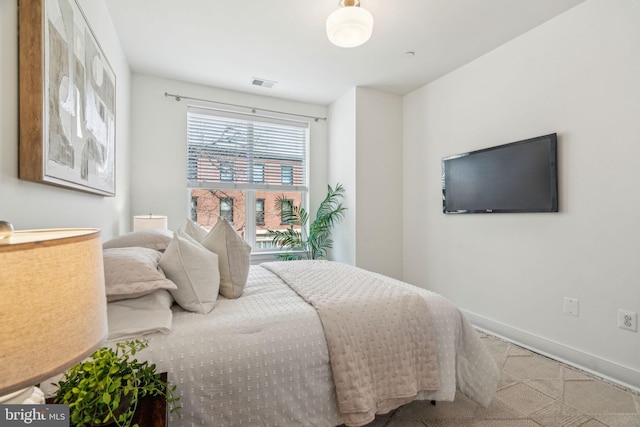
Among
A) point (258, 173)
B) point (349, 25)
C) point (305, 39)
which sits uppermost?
point (305, 39)

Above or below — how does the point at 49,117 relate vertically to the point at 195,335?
above

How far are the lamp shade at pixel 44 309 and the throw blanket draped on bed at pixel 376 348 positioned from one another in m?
0.98

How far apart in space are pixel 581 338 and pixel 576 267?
0.51 meters

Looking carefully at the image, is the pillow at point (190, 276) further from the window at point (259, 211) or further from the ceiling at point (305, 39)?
the window at point (259, 211)

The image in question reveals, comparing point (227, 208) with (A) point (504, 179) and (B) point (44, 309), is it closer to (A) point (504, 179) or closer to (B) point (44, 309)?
(A) point (504, 179)

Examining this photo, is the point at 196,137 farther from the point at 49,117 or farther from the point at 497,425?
the point at 497,425

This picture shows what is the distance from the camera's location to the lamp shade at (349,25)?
6.21 ft

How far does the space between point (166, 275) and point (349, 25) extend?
1797 millimetres

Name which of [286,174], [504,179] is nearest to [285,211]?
[286,174]

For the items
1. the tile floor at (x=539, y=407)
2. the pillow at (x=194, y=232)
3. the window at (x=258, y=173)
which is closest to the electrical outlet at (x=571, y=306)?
the tile floor at (x=539, y=407)

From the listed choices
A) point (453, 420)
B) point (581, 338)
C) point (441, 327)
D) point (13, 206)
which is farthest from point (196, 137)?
point (581, 338)

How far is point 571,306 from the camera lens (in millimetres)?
2277

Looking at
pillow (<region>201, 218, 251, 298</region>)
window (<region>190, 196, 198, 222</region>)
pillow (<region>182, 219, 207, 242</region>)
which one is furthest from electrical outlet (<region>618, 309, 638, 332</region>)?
window (<region>190, 196, 198, 222</region>)

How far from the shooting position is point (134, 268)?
1264mm
